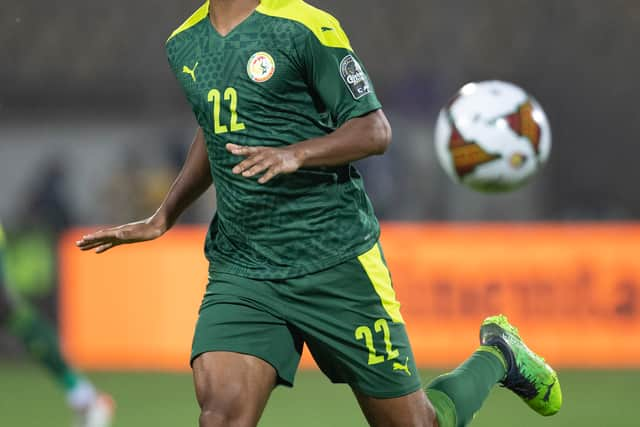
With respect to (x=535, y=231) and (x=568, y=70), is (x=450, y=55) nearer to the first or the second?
(x=568, y=70)

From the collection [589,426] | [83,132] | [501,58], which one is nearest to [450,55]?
[501,58]

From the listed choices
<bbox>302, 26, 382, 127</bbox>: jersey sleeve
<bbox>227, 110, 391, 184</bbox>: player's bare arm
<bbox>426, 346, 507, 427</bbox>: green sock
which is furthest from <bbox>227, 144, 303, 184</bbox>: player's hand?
<bbox>426, 346, 507, 427</bbox>: green sock

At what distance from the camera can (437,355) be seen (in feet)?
33.1

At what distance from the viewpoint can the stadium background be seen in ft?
40.8

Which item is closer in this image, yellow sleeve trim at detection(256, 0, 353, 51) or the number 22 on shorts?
yellow sleeve trim at detection(256, 0, 353, 51)

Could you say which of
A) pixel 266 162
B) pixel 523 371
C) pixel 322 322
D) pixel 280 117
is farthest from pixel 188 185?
pixel 523 371

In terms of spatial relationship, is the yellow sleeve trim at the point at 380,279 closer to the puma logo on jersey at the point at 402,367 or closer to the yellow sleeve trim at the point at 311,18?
the puma logo on jersey at the point at 402,367

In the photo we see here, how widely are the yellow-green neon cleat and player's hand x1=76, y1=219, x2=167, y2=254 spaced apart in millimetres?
1463

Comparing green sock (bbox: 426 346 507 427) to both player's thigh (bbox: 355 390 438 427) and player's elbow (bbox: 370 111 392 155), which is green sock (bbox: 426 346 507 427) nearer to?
player's thigh (bbox: 355 390 438 427)

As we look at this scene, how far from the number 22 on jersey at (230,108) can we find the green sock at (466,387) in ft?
3.97

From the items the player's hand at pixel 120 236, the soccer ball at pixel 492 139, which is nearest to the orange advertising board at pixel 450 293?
the soccer ball at pixel 492 139

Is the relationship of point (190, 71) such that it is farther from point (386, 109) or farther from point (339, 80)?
point (386, 109)

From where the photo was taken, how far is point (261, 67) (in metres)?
3.96

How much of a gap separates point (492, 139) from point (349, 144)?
6.43 feet
